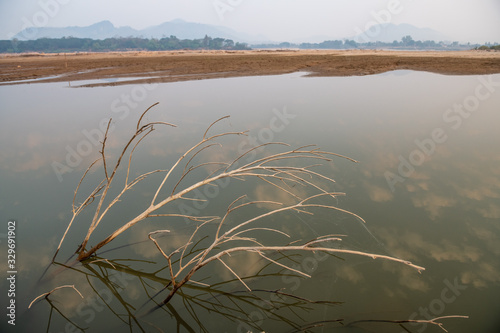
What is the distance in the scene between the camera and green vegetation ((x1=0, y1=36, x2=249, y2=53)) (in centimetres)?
11970

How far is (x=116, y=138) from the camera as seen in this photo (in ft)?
23.0

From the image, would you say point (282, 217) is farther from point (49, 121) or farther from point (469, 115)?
point (49, 121)

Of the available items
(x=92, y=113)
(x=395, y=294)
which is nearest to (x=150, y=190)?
(x=395, y=294)

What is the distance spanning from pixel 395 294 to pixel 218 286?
162 cm

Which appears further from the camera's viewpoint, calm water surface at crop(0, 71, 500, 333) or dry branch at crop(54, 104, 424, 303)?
calm water surface at crop(0, 71, 500, 333)
